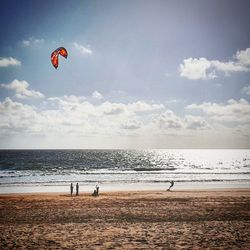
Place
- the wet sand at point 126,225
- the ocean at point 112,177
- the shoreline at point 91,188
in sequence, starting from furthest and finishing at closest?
→ the ocean at point 112,177
the shoreline at point 91,188
the wet sand at point 126,225

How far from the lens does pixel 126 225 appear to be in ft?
44.1

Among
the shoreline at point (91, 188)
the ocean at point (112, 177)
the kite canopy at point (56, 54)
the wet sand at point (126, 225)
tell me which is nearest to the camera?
the wet sand at point (126, 225)

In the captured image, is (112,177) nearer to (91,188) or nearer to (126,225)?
(91,188)

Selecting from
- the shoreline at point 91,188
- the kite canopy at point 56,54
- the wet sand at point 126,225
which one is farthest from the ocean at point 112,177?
the kite canopy at point 56,54

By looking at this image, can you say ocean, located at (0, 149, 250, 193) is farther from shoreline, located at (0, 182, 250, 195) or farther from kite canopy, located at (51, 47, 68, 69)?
kite canopy, located at (51, 47, 68, 69)

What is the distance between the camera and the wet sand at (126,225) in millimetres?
10648

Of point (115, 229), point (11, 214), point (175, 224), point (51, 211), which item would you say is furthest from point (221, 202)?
point (11, 214)

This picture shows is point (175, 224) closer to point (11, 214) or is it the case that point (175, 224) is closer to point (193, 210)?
point (193, 210)

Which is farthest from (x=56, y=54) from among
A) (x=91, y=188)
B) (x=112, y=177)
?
(x=112, y=177)

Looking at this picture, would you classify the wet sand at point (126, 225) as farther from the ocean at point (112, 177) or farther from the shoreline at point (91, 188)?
the ocean at point (112, 177)

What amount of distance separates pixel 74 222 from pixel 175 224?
520cm

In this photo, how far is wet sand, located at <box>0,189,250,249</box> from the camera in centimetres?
1065

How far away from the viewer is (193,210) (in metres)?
17.3

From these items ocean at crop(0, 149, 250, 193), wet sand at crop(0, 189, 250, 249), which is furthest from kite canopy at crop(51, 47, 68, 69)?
ocean at crop(0, 149, 250, 193)
